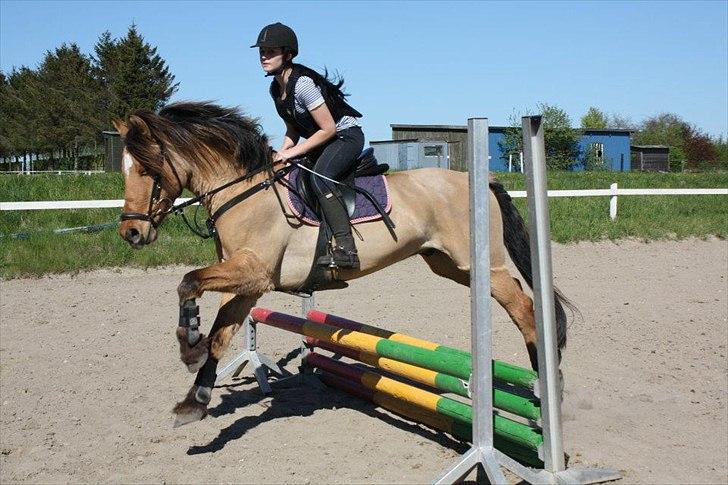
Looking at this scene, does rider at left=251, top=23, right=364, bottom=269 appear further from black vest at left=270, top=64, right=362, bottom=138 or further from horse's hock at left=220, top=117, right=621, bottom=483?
horse's hock at left=220, top=117, right=621, bottom=483

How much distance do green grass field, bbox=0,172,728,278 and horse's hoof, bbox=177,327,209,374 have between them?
24.1 feet

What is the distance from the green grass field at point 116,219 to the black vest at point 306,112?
7006mm

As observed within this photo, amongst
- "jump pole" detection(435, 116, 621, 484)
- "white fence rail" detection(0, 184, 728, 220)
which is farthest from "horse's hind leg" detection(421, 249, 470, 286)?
"white fence rail" detection(0, 184, 728, 220)

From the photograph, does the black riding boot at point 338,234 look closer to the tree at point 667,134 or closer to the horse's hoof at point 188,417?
the horse's hoof at point 188,417

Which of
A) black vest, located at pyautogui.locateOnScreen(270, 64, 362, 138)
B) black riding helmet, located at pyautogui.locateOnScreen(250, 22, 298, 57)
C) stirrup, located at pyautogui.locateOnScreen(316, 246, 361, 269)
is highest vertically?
black riding helmet, located at pyautogui.locateOnScreen(250, 22, 298, 57)

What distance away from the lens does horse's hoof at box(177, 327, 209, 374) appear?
185 inches

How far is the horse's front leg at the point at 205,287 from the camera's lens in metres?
4.67

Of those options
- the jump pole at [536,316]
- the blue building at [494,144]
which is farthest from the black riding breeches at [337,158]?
the blue building at [494,144]

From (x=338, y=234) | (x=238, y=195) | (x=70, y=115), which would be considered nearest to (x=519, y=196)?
(x=338, y=234)

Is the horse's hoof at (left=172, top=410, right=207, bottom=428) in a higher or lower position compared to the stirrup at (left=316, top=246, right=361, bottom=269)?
lower

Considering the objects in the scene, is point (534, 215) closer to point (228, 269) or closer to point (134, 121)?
point (228, 269)

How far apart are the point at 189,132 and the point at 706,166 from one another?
158 ft

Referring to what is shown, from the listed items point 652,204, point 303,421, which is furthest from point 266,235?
point 652,204

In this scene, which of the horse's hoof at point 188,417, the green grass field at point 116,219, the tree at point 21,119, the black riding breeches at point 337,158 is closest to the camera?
the horse's hoof at point 188,417
